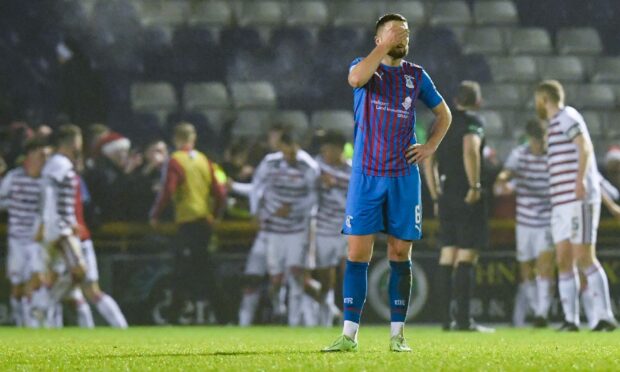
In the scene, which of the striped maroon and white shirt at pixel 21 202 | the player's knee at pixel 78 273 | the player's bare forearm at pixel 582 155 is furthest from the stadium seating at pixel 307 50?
the player's bare forearm at pixel 582 155

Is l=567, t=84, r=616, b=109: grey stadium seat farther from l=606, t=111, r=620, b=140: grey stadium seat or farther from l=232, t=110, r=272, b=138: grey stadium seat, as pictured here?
l=232, t=110, r=272, b=138: grey stadium seat

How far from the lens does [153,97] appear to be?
16906mm

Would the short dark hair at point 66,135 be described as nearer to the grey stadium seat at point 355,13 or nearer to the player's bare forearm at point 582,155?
the player's bare forearm at point 582,155

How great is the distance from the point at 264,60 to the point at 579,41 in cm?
439

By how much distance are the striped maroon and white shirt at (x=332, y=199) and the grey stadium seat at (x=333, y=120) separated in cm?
306

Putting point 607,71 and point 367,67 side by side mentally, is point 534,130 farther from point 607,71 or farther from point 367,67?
point 367,67

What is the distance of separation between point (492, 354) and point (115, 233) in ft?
25.7

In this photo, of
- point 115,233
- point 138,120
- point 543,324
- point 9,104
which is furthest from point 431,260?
point 9,104

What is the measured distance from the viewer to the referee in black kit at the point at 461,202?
35.6ft

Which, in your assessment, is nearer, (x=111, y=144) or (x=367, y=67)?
(x=367, y=67)

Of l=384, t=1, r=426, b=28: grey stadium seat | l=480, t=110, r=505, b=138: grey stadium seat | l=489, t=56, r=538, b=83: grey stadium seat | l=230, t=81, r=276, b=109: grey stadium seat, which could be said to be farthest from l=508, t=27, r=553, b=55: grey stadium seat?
l=230, t=81, r=276, b=109: grey stadium seat

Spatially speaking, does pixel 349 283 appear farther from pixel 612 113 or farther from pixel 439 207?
pixel 612 113

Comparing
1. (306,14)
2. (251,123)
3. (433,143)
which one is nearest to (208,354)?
(433,143)

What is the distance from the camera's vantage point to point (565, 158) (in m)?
10.1
